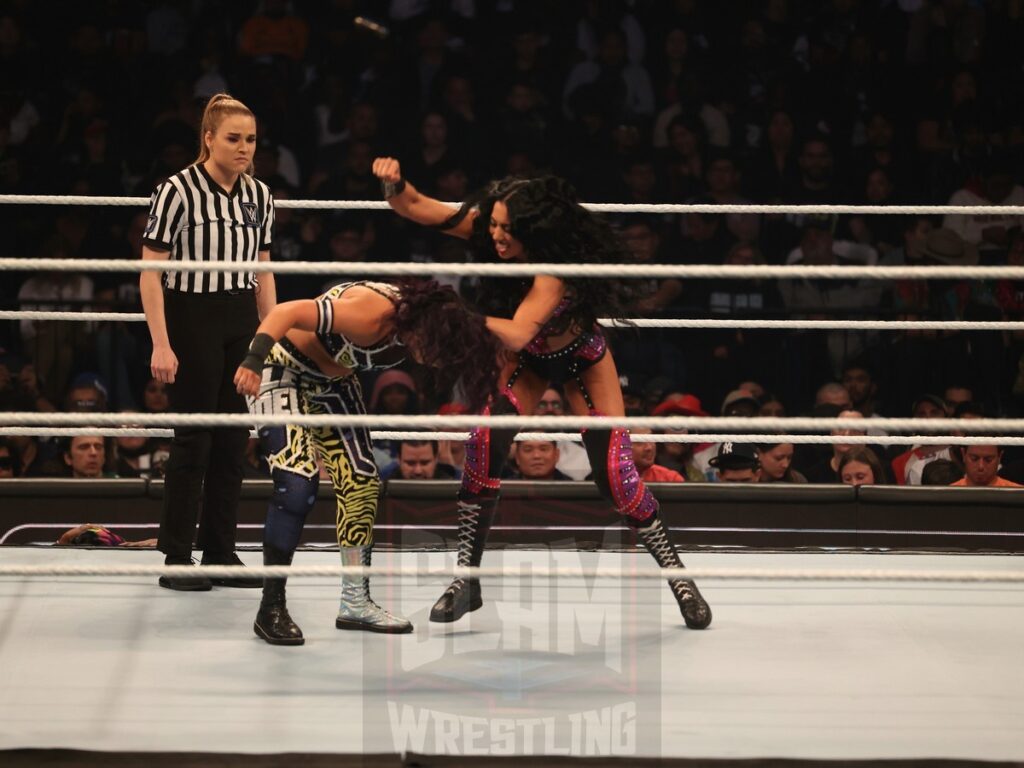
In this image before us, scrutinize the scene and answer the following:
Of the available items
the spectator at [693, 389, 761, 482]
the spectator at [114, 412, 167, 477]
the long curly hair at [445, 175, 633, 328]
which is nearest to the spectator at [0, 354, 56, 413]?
the spectator at [114, 412, 167, 477]

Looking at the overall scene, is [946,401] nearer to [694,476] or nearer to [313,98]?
[694,476]

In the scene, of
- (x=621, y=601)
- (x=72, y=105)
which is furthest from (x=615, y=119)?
(x=621, y=601)

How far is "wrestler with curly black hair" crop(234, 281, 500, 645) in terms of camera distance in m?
2.25

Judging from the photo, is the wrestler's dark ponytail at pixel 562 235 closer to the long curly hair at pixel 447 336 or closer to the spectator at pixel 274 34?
the long curly hair at pixel 447 336

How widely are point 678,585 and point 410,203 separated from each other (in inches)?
35.6

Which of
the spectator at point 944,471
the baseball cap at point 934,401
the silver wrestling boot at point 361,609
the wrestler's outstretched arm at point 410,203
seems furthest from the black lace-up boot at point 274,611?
the baseball cap at point 934,401

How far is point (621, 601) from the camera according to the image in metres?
2.75

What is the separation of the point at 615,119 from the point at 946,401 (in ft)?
6.28

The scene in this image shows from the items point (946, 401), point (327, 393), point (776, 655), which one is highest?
point (946, 401)

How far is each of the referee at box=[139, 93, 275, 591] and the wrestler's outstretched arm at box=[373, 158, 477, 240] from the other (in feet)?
1.46

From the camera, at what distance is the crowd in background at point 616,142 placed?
4.62 meters

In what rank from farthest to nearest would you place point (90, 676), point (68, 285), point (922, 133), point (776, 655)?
point (922, 133)
point (68, 285)
point (776, 655)
point (90, 676)

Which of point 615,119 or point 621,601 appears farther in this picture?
point 615,119

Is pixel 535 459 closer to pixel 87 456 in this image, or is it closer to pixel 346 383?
pixel 87 456
